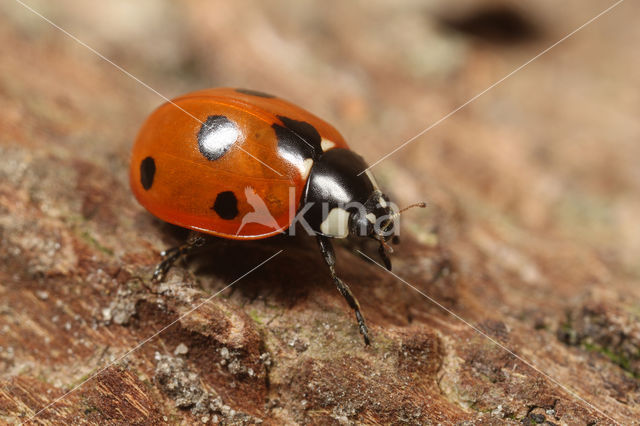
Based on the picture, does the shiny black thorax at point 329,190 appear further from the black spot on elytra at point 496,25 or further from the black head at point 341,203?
the black spot on elytra at point 496,25

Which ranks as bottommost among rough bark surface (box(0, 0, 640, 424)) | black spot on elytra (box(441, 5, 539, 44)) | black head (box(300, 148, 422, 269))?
rough bark surface (box(0, 0, 640, 424))

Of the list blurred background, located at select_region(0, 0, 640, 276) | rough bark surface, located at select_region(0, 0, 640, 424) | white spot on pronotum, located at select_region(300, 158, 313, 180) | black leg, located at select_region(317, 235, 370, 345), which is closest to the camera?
rough bark surface, located at select_region(0, 0, 640, 424)

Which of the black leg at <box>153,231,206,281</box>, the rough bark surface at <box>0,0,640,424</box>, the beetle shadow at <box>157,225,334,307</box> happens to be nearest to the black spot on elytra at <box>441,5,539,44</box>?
the rough bark surface at <box>0,0,640,424</box>

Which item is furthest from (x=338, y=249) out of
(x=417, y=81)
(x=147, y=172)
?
(x=417, y=81)

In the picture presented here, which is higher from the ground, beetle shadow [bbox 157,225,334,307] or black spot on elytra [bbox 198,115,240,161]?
black spot on elytra [bbox 198,115,240,161]

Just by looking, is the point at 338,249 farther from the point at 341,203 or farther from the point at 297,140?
the point at 297,140

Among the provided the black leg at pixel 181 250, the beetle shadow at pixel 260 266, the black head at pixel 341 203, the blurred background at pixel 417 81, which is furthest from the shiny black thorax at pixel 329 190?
the blurred background at pixel 417 81

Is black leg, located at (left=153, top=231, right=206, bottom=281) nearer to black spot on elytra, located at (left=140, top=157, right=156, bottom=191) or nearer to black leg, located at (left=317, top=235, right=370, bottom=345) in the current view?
black spot on elytra, located at (left=140, top=157, right=156, bottom=191)

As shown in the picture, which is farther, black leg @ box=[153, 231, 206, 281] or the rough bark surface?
black leg @ box=[153, 231, 206, 281]

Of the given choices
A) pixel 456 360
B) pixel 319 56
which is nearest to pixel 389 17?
pixel 319 56
